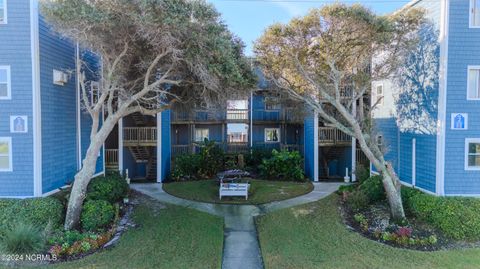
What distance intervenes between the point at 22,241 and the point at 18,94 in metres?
4.76

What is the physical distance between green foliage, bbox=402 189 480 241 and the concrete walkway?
4198 mm

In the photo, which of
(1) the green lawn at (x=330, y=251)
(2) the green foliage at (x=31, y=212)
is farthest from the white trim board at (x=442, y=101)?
(2) the green foliage at (x=31, y=212)

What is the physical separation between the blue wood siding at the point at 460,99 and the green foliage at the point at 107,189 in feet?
38.7

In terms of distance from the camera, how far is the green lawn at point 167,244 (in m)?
7.32

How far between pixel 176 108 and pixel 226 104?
248cm

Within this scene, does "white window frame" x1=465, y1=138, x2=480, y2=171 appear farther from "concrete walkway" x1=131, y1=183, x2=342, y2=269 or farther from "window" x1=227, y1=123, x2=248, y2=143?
"window" x1=227, y1=123, x2=248, y2=143

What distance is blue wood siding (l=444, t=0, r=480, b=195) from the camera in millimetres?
10070

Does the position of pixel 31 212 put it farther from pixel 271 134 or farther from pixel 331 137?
pixel 271 134

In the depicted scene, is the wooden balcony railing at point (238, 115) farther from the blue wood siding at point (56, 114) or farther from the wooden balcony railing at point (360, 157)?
the blue wood siding at point (56, 114)

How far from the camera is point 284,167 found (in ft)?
57.0

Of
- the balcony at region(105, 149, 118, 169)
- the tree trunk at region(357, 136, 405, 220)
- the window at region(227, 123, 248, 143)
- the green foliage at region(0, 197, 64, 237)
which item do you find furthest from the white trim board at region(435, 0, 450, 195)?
the balcony at region(105, 149, 118, 169)

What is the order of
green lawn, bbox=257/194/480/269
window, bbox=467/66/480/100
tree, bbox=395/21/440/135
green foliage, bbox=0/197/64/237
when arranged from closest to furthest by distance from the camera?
green lawn, bbox=257/194/480/269, green foliage, bbox=0/197/64/237, window, bbox=467/66/480/100, tree, bbox=395/21/440/135

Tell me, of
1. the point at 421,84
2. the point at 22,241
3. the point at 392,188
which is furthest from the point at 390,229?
the point at 22,241

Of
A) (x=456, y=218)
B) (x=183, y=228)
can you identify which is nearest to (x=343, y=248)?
(x=456, y=218)
